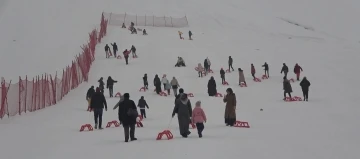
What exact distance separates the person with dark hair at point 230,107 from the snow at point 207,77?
1.24ft

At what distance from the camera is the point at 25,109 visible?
76.4ft

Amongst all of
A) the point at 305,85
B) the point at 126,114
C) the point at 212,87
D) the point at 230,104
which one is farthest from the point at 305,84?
the point at 126,114

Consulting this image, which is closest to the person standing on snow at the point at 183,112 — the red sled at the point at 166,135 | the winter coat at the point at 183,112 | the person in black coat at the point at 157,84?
the winter coat at the point at 183,112

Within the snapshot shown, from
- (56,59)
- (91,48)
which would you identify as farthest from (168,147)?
(56,59)

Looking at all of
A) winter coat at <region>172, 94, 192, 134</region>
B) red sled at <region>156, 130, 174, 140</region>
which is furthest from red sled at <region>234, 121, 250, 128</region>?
red sled at <region>156, 130, 174, 140</region>

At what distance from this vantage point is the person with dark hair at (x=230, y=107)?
17188mm

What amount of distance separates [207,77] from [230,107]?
59.1 ft

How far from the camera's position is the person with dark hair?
17188 millimetres

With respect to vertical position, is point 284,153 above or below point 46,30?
below

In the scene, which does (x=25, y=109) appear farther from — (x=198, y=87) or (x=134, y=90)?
(x=198, y=87)

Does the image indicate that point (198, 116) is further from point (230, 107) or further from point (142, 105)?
point (142, 105)

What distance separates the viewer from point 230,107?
17.3 metres

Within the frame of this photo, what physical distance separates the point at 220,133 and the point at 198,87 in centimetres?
1549

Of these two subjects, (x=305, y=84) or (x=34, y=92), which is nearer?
(x=34, y=92)
